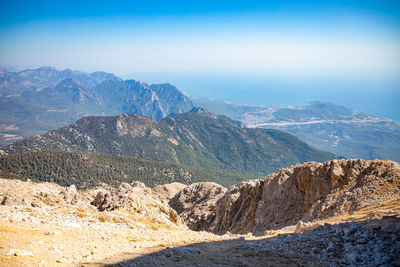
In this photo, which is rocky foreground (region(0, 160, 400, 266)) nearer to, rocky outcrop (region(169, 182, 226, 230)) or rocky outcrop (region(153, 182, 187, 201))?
rocky outcrop (region(169, 182, 226, 230))

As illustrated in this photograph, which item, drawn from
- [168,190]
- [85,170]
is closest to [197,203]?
[168,190]

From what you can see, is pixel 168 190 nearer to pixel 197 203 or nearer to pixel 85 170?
pixel 197 203

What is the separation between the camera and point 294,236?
21406mm

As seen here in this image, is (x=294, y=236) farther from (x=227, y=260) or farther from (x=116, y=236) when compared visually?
(x=116, y=236)

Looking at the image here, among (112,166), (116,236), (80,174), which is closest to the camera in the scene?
(116,236)

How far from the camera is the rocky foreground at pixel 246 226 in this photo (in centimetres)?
1656

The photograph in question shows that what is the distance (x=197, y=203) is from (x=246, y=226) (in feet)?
81.2

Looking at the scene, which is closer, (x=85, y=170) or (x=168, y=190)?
(x=168, y=190)

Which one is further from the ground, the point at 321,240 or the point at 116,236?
the point at 321,240

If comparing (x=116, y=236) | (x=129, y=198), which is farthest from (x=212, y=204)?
(x=116, y=236)

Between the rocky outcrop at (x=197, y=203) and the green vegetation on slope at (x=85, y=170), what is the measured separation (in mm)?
83055

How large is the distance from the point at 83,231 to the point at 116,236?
3.04 metres

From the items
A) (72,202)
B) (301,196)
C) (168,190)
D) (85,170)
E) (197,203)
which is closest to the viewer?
(72,202)

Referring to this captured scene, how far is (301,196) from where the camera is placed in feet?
135
